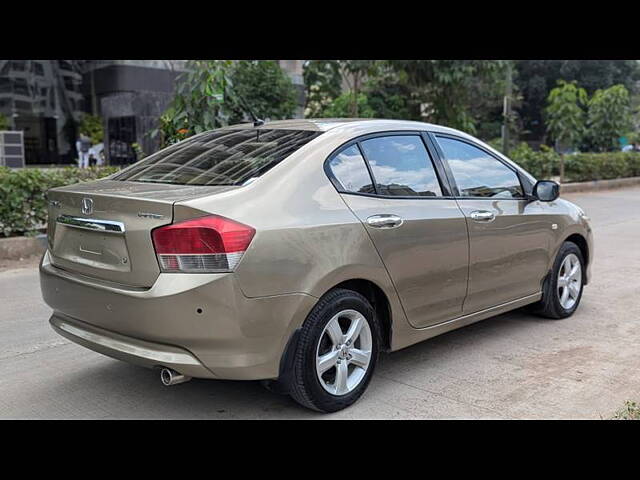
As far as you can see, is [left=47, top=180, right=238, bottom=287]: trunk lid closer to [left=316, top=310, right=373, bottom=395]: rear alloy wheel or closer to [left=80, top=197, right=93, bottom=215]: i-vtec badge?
[left=80, top=197, right=93, bottom=215]: i-vtec badge

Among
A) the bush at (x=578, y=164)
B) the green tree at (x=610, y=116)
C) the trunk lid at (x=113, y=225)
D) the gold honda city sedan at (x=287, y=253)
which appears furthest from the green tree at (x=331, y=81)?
the green tree at (x=610, y=116)

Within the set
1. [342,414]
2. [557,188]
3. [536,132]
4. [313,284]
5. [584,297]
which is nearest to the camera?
[313,284]

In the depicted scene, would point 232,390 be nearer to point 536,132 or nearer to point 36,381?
point 36,381

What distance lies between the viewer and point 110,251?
3.43m

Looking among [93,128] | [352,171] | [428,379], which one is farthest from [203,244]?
[93,128]

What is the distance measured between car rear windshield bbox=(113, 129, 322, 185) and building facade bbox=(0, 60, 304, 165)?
1559 cm

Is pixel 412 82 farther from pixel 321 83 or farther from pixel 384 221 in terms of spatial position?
pixel 384 221

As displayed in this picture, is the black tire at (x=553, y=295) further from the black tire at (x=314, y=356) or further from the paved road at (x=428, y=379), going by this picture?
the black tire at (x=314, y=356)

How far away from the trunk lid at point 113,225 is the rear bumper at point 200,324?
0.11 m

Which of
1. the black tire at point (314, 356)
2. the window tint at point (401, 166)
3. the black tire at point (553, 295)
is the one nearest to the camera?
the black tire at point (314, 356)

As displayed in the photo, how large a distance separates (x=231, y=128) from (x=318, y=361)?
1948 millimetres

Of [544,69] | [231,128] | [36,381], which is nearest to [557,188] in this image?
[231,128]

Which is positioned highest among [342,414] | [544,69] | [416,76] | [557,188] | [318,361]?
[544,69]

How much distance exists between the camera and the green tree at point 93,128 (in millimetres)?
24484
